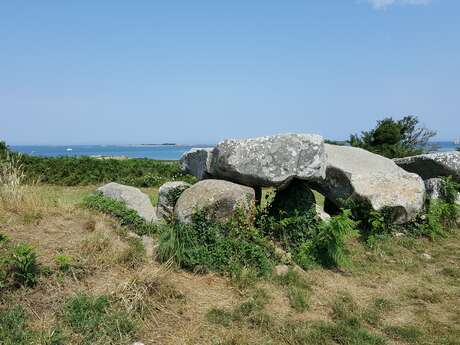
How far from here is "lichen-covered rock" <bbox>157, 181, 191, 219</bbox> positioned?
8.88 m

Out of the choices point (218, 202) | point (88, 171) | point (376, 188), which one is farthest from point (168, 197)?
point (88, 171)

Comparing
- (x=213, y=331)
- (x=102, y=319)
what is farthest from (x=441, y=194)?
(x=102, y=319)

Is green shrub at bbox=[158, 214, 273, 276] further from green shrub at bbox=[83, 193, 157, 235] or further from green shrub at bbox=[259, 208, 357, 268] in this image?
green shrub at bbox=[259, 208, 357, 268]

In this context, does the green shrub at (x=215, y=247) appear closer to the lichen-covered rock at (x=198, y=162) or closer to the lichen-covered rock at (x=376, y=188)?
the lichen-covered rock at (x=198, y=162)

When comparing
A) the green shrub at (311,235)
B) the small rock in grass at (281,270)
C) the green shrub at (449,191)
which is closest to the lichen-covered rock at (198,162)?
the green shrub at (311,235)

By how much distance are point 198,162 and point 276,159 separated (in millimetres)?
2152

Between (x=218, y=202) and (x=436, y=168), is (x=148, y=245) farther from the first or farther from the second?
(x=436, y=168)

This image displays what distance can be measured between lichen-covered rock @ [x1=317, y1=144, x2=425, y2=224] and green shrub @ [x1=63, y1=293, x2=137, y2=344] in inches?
228

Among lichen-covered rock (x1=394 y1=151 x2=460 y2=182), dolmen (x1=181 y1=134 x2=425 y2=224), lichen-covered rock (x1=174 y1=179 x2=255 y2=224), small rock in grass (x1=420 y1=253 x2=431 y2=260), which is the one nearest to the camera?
lichen-covered rock (x1=174 y1=179 x2=255 y2=224)

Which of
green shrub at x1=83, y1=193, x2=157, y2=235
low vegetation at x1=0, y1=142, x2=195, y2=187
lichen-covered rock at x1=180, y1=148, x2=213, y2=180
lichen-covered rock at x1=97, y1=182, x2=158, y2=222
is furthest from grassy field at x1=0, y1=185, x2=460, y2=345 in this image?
low vegetation at x1=0, y1=142, x2=195, y2=187

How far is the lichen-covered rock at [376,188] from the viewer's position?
357 inches

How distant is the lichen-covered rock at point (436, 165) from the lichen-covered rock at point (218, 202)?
6113mm

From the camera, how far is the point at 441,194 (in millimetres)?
10594

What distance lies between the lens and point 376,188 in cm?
917
